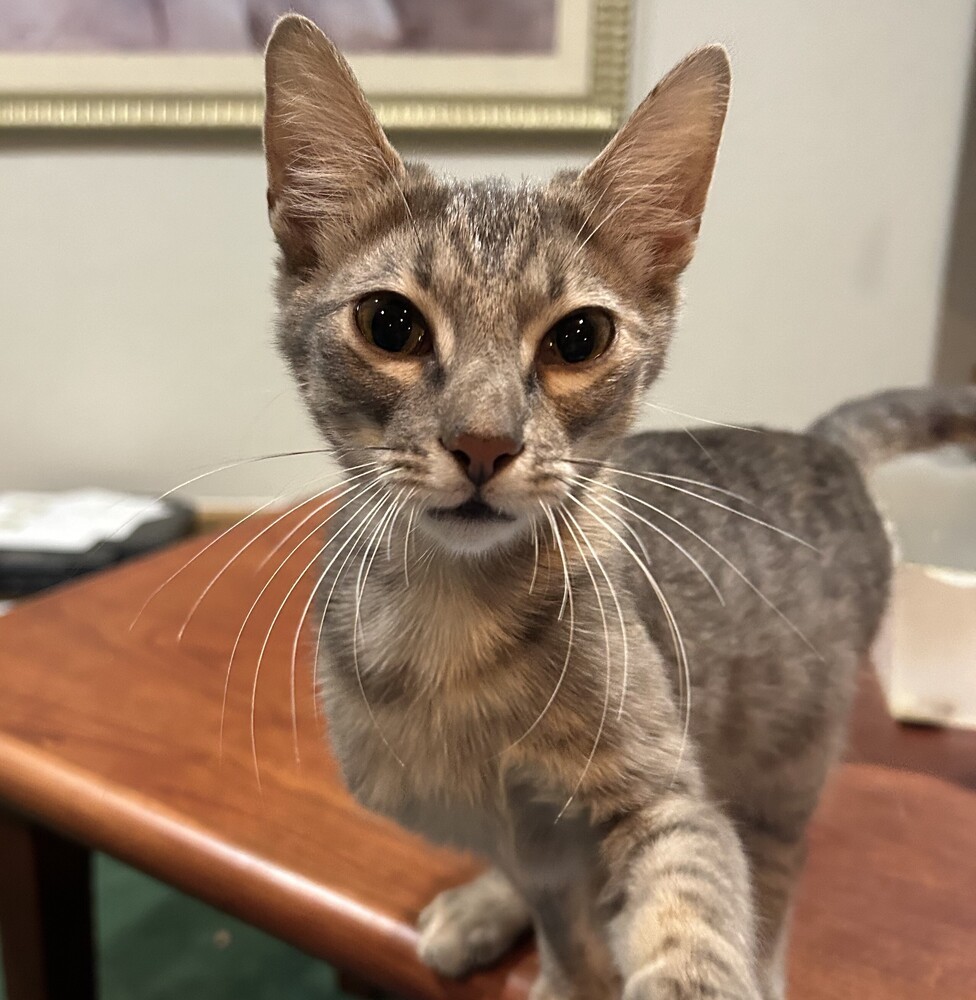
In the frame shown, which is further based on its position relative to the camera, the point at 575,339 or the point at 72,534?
the point at 72,534

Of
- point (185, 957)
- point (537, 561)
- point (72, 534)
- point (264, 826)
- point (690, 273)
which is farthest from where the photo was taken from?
point (72, 534)

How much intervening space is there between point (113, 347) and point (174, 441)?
0.19m

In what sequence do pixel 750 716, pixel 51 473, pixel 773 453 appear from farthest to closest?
pixel 51 473, pixel 773 453, pixel 750 716

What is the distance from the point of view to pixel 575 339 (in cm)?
47

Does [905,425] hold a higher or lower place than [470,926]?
higher

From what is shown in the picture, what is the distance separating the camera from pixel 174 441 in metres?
1.53

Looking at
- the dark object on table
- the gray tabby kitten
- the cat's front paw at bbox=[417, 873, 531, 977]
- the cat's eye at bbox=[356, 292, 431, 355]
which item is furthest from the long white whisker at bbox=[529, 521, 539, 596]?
the dark object on table

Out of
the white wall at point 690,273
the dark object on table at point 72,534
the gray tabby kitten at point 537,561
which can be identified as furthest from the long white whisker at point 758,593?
the dark object on table at point 72,534

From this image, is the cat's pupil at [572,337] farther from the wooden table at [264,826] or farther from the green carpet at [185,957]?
the green carpet at [185,957]

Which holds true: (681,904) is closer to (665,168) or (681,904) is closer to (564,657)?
(564,657)

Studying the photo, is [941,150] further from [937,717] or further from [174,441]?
[174,441]

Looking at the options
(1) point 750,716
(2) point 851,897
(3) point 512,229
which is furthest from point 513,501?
(2) point 851,897

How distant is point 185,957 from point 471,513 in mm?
1034

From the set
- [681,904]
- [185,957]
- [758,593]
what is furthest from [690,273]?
[185,957]
